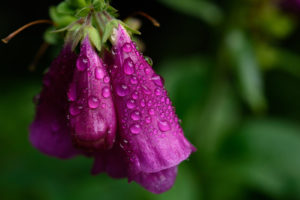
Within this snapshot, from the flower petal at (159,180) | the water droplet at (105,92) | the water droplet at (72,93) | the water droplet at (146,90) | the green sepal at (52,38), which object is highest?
the water droplet at (146,90)

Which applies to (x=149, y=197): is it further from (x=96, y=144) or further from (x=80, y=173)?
(x=96, y=144)

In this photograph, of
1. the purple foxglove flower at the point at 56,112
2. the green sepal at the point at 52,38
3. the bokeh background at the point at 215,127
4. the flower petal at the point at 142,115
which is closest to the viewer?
the flower petal at the point at 142,115

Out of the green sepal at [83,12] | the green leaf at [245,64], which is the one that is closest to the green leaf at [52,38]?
the green sepal at [83,12]

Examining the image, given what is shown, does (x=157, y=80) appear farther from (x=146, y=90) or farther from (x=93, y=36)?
(x=93, y=36)

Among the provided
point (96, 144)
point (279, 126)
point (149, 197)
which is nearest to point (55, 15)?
point (96, 144)

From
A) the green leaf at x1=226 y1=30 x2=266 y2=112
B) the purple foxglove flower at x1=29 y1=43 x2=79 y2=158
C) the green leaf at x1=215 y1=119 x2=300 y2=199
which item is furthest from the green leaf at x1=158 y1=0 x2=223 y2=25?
the purple foxglove flower at x1=29 y1=43 x2=79 y2=158

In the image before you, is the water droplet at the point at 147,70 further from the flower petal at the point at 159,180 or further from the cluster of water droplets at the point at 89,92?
the flower petal at the point at 159,180

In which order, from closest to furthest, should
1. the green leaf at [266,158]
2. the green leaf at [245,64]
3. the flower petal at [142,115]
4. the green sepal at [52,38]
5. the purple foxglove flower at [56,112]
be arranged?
the flower petal at [142,115], the purple foxglove flower at [56,112], the green sepal at [52,38], the green leaf at [245,64], the green leaf at [266,158]
